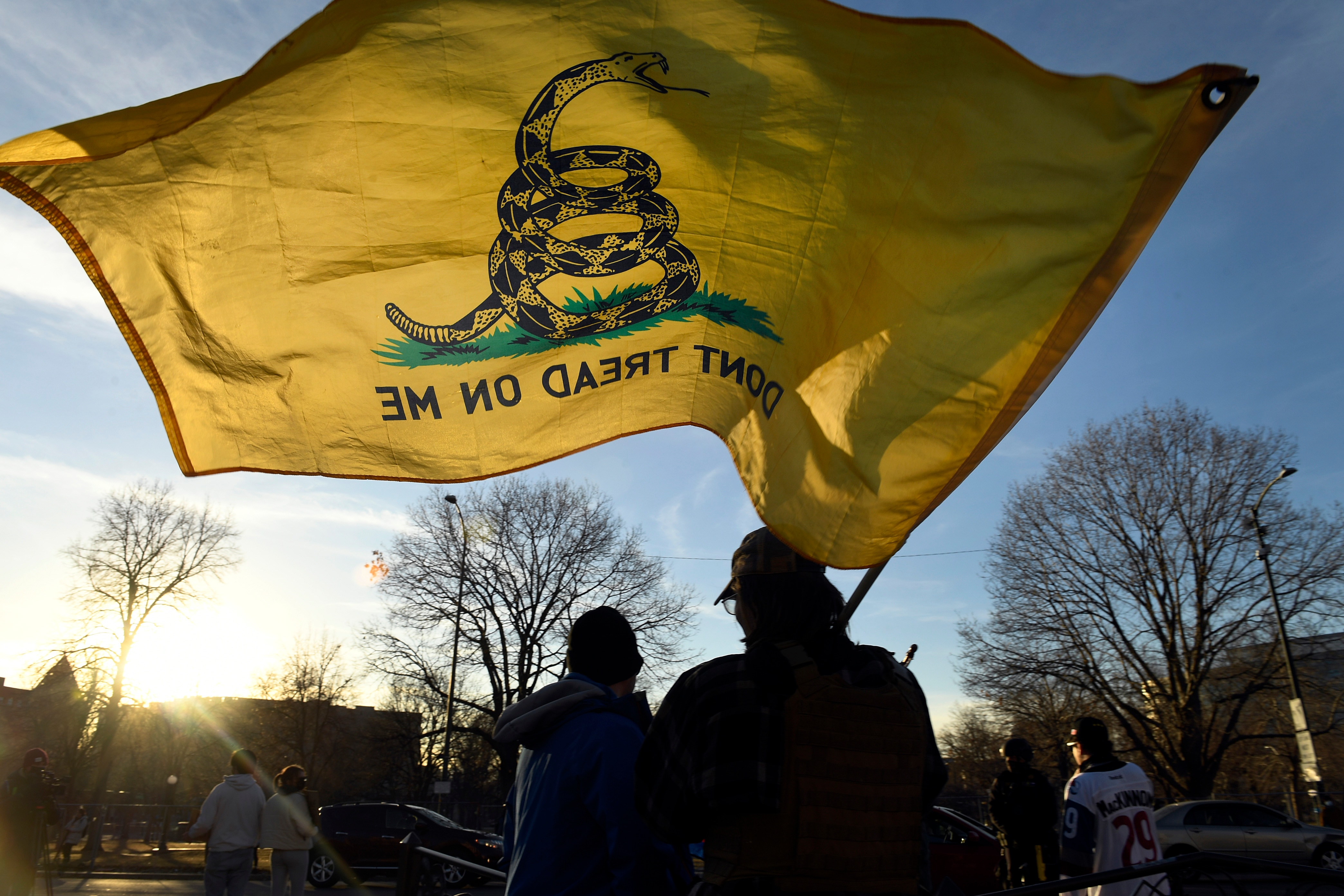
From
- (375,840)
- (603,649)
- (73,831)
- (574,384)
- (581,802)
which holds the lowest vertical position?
Result: (73,831)

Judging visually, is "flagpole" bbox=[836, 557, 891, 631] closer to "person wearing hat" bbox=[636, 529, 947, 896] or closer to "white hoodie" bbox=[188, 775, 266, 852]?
"person wearing hat" bbox=[636, 529, 947, 896]

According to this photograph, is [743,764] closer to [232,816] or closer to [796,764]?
[796,764]

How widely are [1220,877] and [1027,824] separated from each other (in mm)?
3985

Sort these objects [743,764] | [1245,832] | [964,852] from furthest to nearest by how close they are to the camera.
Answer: [1245,832], [964,852], [743,764]

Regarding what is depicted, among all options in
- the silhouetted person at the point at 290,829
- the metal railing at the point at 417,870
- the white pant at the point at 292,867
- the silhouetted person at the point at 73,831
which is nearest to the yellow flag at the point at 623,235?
the metal railing at the point at 417,870

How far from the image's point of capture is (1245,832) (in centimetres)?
1507

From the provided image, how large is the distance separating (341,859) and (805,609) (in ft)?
59.7

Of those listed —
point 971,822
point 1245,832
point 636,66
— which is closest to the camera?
point 636,66

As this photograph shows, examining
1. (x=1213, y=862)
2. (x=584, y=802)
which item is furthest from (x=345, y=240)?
(x=1213, y=862)

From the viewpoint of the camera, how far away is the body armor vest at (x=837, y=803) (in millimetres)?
1579

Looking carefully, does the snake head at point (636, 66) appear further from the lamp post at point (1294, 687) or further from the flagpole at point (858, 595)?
the lamp post at point (1294, 687)

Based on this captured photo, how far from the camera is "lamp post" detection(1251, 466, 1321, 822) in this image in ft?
58.0

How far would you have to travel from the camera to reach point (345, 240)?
9.38 feet

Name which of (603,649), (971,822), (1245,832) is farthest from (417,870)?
(1245,832)
